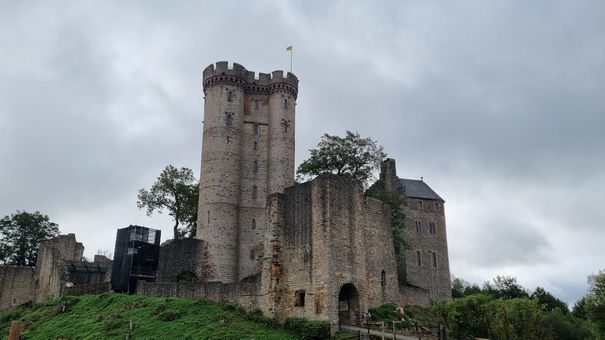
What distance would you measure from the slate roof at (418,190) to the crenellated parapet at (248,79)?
17847 millimetres

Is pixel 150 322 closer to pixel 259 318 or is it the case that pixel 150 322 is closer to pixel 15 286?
pixel 259 318

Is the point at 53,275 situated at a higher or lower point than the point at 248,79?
lower

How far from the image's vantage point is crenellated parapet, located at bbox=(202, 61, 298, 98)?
47.3 metres

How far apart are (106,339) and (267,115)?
86.3 ft

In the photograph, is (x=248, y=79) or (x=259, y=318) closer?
(x=259, y=318)

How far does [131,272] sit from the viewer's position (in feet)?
129

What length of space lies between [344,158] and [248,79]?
12933 mm

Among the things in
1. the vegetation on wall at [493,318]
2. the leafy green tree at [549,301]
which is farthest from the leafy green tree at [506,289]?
the vegetation on wall at [493,318]

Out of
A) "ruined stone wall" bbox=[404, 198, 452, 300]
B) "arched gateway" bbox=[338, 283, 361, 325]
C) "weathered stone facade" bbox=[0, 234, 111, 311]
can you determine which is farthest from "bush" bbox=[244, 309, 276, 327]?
"ruined stone wall" bbox=[404, 198, 452, 300]

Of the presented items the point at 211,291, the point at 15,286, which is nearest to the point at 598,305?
the point at 211,291

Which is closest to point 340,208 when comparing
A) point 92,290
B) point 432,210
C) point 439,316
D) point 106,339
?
point 439,316

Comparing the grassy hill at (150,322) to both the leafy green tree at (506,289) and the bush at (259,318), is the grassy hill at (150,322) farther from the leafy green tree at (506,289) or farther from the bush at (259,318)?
the leafy green tree at (506,289)

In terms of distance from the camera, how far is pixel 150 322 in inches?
1139

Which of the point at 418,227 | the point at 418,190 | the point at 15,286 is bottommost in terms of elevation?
the point at 15,286
